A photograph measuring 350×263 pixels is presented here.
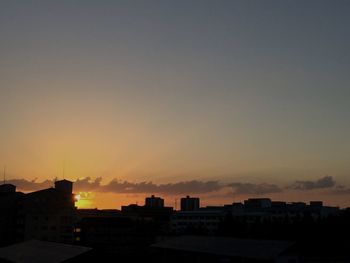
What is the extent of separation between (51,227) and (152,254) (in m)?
29.7

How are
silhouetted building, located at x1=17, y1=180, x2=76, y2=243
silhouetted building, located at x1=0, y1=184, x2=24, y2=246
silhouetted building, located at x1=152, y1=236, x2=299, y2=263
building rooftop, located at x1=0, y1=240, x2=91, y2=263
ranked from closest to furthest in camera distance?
building rooftop, located at x1=0, y1=240, x2=91, y2=263 < silhouetted building, located at x1=152, y1=236, x2=299, y2=263 < silhouetted building, located at x1=17, y1=180, x2=76, y2=243 < silhouetted building, located at x1=0, y1=184, x2=24, y2=246

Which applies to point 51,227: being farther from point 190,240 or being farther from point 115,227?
point 190,240

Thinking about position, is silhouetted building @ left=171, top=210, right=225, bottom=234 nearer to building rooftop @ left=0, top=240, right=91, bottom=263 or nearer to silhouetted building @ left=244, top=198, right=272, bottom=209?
silhouetted building @ left=244, top=198, right=272, bottom=209

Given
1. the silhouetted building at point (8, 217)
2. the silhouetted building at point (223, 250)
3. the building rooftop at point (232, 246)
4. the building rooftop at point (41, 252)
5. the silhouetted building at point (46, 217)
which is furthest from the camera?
the silhouetted building at point (8, 217)

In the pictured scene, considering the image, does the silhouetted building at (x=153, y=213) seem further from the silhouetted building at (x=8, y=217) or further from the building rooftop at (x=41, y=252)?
the building rooftop at (x=41, y=252)

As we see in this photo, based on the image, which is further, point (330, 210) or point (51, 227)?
point (330, 210)

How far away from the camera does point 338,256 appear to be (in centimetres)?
5500

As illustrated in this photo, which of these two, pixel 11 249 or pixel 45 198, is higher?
pixel 45 198

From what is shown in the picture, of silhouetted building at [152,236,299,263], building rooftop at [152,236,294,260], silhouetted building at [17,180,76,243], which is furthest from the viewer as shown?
silhouetted building at [17,180,76,243]

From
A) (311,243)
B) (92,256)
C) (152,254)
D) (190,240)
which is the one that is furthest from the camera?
(152,254)

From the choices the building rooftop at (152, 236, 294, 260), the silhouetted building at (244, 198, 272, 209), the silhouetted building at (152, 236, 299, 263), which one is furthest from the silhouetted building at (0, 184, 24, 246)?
the silhouetted building at (244, 198, 272, 209)

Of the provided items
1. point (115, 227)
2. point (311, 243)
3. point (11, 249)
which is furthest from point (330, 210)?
point (11, 249)

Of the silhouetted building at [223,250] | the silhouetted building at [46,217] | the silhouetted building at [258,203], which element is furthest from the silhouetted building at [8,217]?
the silhouetted building at [258,203]

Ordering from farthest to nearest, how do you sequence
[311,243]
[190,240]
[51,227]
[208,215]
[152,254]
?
[208,215] < [51,227] < [152,254] < [190,240] < [311,243]
